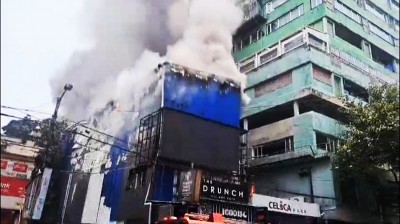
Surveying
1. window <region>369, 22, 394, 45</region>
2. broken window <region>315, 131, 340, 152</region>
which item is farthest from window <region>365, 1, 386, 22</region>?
broken window <region>315, 131, 340, 152</region>

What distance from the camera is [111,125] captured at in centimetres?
932

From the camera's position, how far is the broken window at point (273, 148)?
12.5m

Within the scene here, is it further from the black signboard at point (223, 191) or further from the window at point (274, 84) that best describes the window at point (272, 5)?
the black signboard at point (223, 191)

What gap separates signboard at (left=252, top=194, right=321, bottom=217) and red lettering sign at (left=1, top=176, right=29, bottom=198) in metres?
7.02

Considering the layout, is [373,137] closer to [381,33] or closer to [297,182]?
[297,182]

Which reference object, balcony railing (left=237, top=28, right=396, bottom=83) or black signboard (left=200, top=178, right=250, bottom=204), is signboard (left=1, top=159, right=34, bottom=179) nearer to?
black signboard (left=200, top=178, right=250, bottom=204)

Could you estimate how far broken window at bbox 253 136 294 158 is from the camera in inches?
492

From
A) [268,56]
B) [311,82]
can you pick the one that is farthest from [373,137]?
[268,56]

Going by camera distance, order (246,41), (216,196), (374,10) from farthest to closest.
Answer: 1. (246,41)
2. (374,10)
3. (216,196)

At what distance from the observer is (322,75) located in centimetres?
1271

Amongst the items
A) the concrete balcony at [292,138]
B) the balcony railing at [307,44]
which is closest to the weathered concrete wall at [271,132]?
the concrete balcony at [292,138]

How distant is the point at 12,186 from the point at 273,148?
37.5 feet

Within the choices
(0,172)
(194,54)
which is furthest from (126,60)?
(0,172)

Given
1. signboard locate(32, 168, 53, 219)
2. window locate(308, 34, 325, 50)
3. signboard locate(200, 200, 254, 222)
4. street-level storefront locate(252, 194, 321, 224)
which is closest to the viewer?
signboard locate(32, 168, 53, 219)
